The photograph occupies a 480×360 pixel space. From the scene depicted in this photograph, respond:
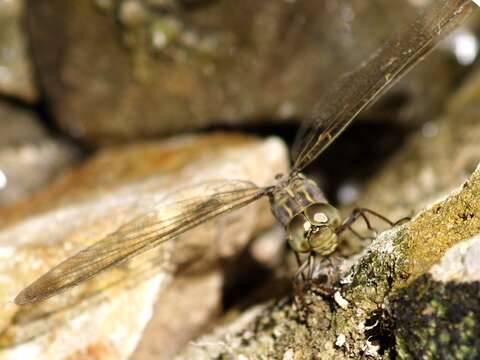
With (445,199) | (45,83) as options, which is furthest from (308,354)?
(45,83)

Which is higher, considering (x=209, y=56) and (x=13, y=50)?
(x=13, y=50)

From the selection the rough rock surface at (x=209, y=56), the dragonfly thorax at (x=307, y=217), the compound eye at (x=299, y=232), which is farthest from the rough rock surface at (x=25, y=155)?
the compound eye at (x=299, y=232)

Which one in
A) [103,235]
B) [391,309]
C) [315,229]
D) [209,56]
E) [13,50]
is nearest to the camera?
[391,309]

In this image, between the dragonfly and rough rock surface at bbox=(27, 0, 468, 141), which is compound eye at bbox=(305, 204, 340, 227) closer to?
the dragonfly

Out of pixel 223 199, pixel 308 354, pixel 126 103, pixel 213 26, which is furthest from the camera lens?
pixel 126 103

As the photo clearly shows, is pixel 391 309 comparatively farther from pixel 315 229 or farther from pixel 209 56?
pixel 209 56

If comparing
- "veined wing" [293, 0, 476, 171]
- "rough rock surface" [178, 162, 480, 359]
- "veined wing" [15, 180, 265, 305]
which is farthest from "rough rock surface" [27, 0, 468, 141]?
"rough rock surface" [178, 162, 480, 359]

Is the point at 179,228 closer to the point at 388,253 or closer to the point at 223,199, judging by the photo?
the point at 223,199

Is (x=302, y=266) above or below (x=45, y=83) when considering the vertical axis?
Answer: below

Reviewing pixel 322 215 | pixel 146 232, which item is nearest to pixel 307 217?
pixel 322 215
